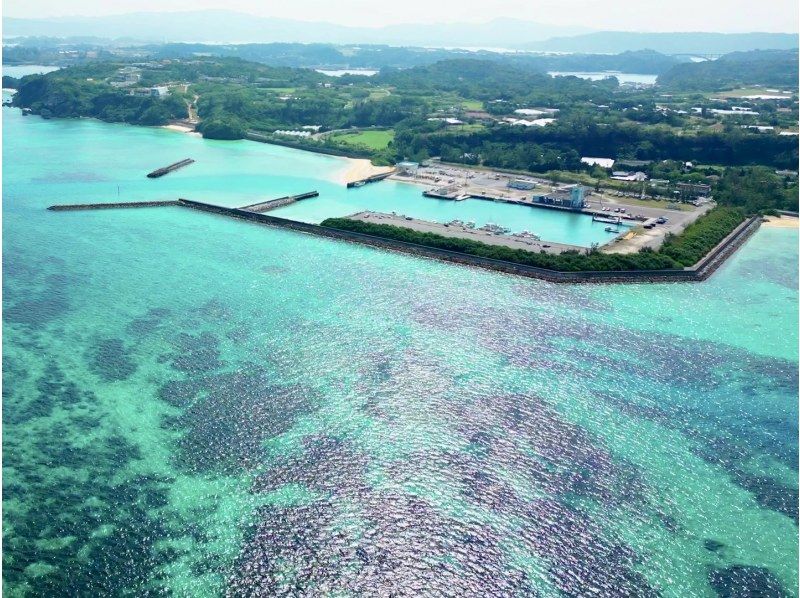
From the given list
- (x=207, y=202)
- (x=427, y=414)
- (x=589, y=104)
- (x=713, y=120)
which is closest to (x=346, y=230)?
(x=207, y=202)

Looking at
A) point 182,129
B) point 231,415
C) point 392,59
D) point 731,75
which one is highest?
point 392,59

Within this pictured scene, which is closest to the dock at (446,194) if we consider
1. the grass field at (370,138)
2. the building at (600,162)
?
the building at (600,162)

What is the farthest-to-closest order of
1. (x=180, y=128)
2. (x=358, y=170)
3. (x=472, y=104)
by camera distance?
(x=472, y=104) < (x=180, y=128) < (x=358, y=170)

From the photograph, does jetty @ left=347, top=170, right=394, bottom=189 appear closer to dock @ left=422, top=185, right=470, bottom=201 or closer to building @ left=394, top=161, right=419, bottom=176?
building @ left=394, top=161, right=419, bottom=176

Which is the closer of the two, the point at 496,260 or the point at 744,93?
the point at 496,260

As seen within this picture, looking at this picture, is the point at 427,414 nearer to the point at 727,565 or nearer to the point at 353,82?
the point at 727,565

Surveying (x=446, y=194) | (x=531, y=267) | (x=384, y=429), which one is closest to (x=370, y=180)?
(x=446, y=194)

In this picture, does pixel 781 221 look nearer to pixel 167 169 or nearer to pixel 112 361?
pixel 112 361
